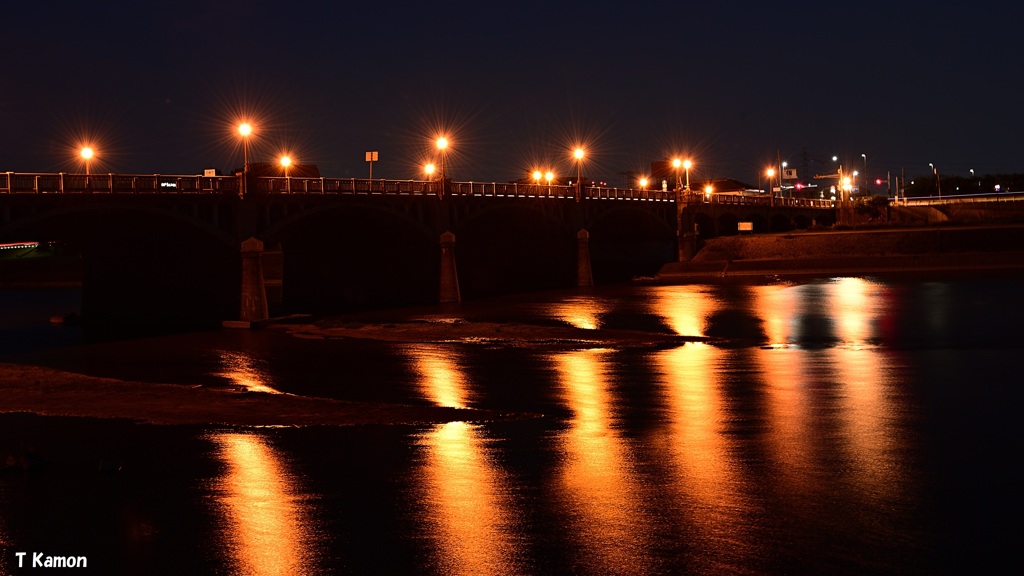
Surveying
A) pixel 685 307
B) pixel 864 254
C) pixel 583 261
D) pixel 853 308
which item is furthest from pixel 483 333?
pixel 864 254

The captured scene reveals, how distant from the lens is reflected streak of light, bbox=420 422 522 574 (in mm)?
16328

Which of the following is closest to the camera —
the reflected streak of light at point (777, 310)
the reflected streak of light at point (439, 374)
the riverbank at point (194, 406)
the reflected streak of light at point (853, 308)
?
the riverbank at point (194, 406)

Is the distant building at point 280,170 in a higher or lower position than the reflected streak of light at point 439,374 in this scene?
higher

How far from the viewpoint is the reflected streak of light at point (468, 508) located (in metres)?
16.3

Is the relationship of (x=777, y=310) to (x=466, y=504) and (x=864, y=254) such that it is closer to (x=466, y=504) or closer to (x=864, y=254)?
(x=864, y=254)

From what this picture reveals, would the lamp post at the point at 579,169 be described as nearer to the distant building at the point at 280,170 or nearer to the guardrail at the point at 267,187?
the guardrail at the point at 267,187

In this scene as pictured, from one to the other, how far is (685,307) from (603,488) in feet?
166

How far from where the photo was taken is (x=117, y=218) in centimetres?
5738

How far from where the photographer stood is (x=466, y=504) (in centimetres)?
1944

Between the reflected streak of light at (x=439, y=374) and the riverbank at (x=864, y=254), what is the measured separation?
183 feet

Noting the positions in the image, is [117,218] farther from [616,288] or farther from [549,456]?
[616,288]

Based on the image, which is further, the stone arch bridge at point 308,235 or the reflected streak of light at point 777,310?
the stone arch bridge at point 308,235

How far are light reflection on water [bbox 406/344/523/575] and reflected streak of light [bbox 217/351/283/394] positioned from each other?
11.4 metres

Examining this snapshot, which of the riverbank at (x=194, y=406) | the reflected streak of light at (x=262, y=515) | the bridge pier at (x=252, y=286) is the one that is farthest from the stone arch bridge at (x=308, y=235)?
the reflected streak of light at (x=262, y=515)
